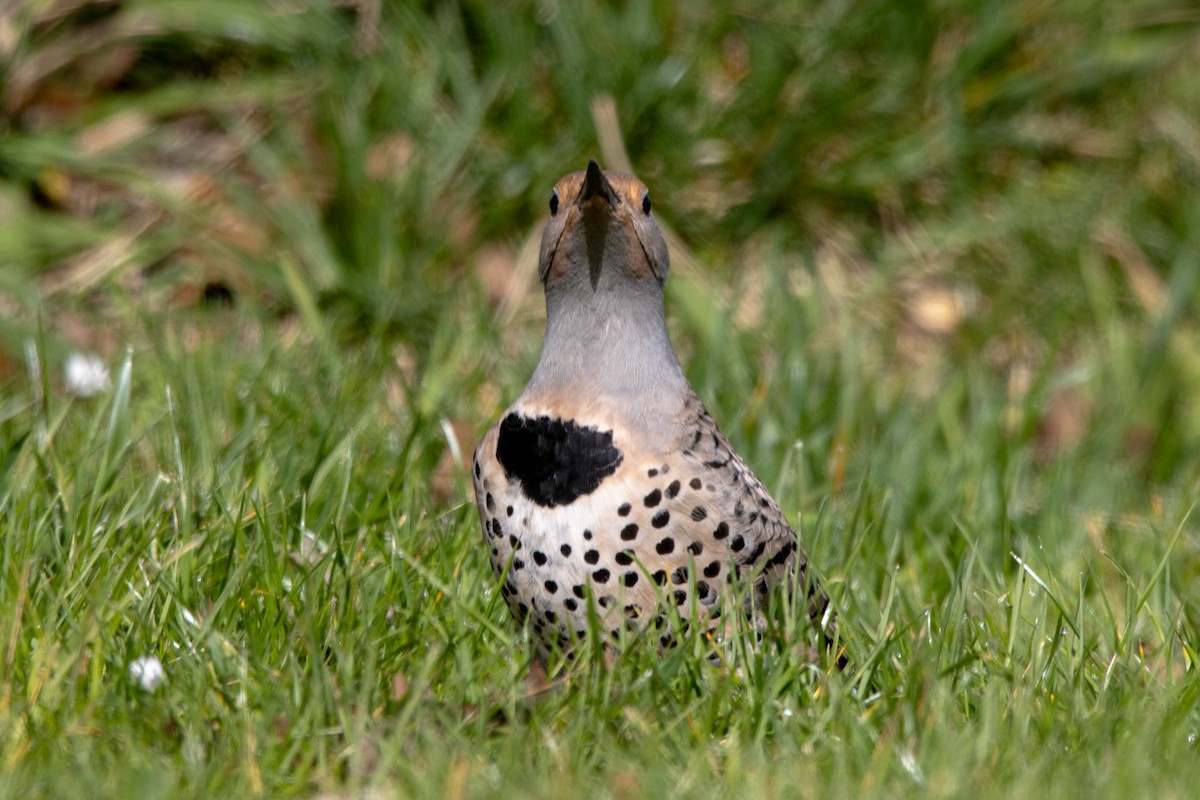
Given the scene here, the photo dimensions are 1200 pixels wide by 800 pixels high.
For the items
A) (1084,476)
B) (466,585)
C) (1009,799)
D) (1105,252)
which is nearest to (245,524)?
(466,585)

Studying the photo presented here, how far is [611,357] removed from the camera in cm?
374

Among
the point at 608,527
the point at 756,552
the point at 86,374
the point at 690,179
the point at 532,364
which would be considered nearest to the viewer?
the point at 608,527

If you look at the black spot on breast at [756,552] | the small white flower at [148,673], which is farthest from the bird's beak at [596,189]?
the small white flower at [148,673]

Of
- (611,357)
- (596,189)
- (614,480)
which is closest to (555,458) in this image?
Answer: (614,480)

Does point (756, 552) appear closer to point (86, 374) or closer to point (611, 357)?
point (611, 357)

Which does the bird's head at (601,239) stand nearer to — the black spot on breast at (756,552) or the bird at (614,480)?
the bird at (614,480)

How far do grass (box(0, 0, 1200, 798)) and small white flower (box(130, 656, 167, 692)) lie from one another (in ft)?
0.08

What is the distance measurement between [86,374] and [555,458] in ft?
8.63

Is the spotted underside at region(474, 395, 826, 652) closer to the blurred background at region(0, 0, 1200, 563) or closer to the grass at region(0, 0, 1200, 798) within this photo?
the grass at region(0, 0, 1200, 798)

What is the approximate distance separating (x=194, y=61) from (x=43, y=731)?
4.67m

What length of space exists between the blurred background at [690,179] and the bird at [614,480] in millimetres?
2249

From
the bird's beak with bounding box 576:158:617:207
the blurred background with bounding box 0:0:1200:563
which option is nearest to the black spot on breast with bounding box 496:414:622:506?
the bird's beak with bounding box 576:158:617:207

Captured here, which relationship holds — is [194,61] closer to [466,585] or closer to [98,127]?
[98,127]

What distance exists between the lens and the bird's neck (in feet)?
12.2
